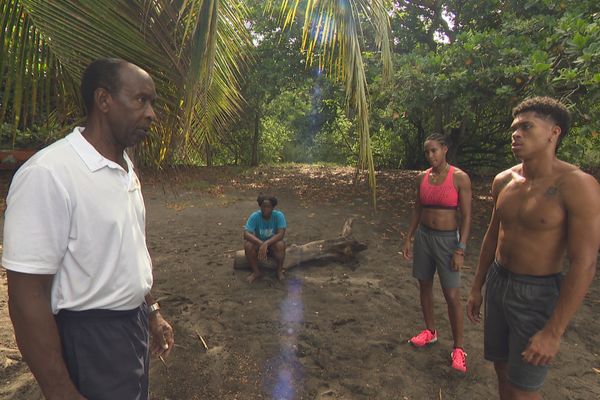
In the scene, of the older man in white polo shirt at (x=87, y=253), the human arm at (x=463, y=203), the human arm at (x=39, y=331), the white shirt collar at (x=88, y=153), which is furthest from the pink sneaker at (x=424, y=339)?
the white shirt collar at (x=88, y=153)

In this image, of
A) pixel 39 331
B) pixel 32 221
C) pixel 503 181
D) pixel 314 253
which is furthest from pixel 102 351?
pixel 314 253

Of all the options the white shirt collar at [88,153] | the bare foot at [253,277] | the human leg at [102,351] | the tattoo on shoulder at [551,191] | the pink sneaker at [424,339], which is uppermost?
the white shirt collar at [88,153]

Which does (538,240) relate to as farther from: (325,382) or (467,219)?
(325,382)

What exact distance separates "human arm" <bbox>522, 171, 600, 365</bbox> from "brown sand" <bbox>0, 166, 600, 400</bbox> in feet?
3.75

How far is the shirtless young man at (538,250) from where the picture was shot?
5.78 ft

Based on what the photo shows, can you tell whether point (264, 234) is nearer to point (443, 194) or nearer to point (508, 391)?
point (443, 194)

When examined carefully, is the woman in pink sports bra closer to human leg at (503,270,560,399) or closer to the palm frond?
the palm frond

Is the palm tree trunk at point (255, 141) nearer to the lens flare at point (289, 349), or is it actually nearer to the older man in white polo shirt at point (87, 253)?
the lens flare at point (289, 349)

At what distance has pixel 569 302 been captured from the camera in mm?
1752

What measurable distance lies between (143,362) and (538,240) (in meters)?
1.99

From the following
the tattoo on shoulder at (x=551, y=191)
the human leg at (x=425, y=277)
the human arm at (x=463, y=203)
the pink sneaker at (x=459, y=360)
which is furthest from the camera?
the human leg at (x=425, y=277)

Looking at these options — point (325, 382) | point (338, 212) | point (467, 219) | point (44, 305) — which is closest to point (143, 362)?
point (44, 305)

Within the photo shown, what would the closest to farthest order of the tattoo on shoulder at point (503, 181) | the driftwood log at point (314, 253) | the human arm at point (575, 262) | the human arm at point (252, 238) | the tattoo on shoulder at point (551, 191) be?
the human arm at point (575, 262) < the tattoo on shoulder at point (551, 191) < the tattoo on shoulder at point (503, 181) < the human arm at point (252, 238) < the driftwood log at point (314, 253)

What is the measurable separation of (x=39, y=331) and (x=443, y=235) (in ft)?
9.15
